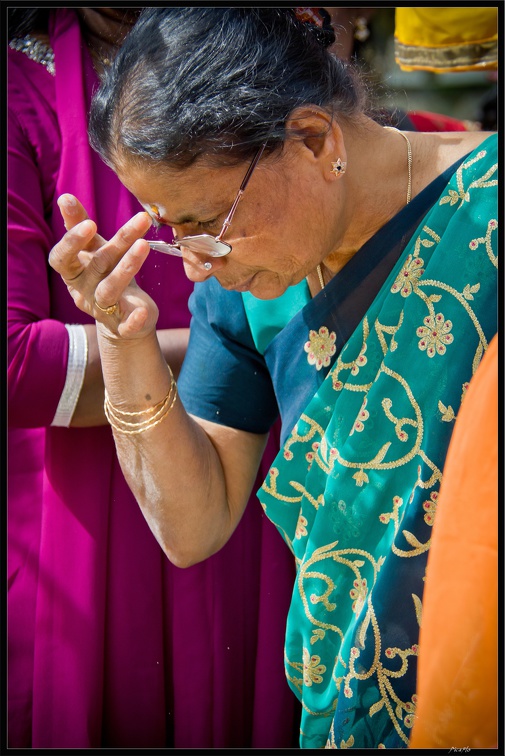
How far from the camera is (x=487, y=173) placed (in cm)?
117

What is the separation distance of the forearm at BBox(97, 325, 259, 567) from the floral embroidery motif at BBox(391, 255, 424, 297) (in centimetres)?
42

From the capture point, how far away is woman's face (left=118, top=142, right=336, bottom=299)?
1.13 m

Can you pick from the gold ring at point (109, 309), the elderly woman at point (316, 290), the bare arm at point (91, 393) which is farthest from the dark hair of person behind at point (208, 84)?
the bare arm at point (91, 393)

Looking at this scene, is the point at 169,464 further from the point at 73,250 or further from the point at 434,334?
the point at 434,334

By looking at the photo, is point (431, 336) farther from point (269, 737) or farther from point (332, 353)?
point (269, 737)

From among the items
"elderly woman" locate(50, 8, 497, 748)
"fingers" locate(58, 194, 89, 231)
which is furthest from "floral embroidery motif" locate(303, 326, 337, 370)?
"fingers" locate(58, 194, 89, 231)

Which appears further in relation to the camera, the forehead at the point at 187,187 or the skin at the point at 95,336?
the skin at the point at 95,336

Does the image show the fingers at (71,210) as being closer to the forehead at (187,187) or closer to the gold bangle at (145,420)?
the forehead at (187,187)

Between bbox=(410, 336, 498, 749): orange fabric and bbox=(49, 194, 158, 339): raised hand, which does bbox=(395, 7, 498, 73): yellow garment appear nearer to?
bbox=(49, 194, 158, 339): raised hand

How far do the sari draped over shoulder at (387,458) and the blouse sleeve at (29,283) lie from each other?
516 millimetres

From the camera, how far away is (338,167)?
1211 millimetres

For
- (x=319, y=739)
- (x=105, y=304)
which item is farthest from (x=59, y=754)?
(x=105, y=304)

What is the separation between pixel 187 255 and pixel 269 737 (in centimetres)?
110

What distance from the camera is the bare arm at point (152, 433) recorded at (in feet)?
4.00
